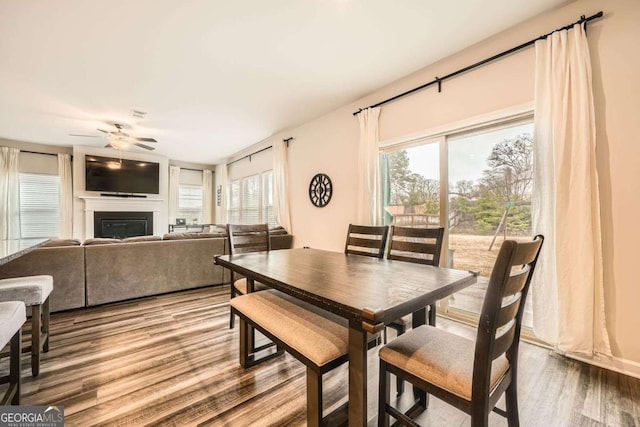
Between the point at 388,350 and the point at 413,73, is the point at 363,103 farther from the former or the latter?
the point at 388,350

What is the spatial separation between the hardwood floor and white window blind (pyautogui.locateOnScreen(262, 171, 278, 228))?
3496 millimetres

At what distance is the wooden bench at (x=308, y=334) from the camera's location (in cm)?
116

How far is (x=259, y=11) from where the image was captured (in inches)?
81.6

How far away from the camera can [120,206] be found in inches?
249

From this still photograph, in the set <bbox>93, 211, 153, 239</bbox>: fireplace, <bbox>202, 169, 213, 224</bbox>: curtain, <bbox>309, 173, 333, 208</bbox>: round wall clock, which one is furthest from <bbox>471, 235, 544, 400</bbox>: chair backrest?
<bbox>202, 169, 213, 224</bbox>: curtain

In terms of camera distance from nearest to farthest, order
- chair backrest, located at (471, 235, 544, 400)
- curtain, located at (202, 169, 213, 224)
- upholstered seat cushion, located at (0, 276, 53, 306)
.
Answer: chair backrest, located at (471, 235, 544, 400), upholstered seat cushion, located at (0, 276, 53, 306), curtain, located at (202, 169, 213, 224)

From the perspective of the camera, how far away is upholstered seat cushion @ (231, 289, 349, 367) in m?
1.18

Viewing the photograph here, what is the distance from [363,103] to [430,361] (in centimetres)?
329

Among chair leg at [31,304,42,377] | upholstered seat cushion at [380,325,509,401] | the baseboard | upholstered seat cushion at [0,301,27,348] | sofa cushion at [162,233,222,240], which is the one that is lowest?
the baseboard

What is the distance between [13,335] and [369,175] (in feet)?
10.4

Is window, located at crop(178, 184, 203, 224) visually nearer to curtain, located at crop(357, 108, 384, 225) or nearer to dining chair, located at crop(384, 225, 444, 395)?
curtain, located at crop(357, 108, 384, 225)

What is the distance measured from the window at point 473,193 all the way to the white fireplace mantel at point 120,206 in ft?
20.7

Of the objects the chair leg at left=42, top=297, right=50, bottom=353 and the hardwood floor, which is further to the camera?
the chair leg at left=42, top=297, right=50, bottom=353

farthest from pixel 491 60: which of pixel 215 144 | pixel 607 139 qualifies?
pixel 215 144
